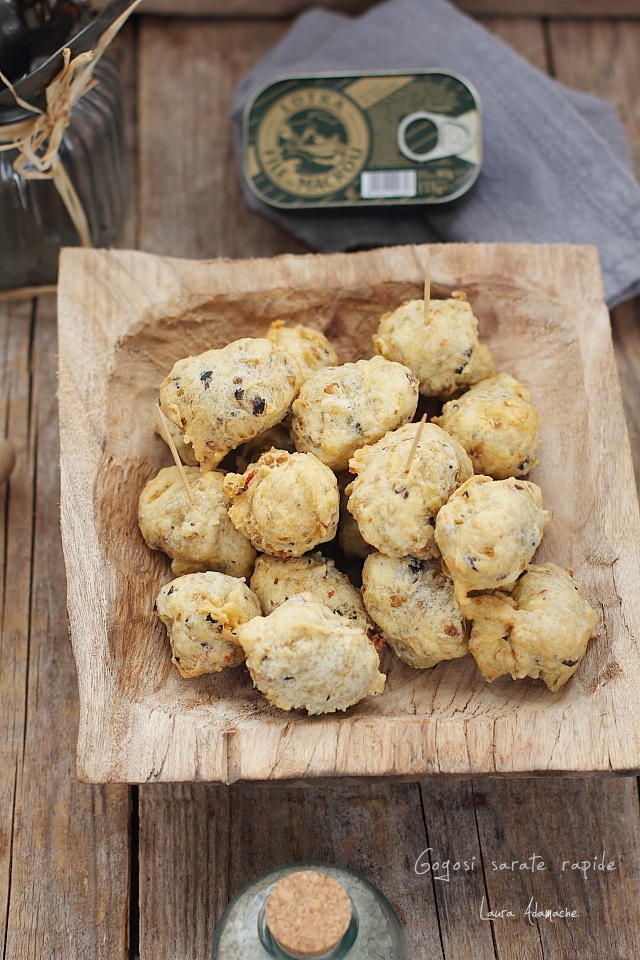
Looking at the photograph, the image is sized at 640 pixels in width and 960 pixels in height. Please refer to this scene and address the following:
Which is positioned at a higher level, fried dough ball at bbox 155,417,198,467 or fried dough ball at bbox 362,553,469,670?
fried dough ball at bbox 155,417,198,467

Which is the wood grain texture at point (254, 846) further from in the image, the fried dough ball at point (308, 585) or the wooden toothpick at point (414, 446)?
the wooden toothpick at point (414, 446)

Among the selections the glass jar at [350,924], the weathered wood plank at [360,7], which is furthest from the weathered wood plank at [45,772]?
the weathered wood plank at [360,7]

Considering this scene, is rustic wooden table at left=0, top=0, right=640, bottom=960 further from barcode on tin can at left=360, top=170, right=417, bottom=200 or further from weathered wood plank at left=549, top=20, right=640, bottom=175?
weathered wood plank at left=549, top=20, right=640, bottom=175

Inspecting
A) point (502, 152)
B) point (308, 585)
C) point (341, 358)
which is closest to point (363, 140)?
point (502, 152)

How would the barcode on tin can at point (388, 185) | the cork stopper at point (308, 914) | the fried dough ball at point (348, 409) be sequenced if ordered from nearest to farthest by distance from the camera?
the cork stopper at point (308, 914)
the fried dough ball at point (348, 409)
the barcode on tin can at point (388, 185)

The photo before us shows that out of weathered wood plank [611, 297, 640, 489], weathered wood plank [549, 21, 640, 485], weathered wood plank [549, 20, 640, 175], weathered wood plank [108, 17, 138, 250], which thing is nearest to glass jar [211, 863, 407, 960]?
weathered wood plank [611, 297, 640, 489]

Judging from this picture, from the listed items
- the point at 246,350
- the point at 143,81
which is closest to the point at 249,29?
the point at 143,81

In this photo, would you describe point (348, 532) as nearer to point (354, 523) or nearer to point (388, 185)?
point (354, 523)
